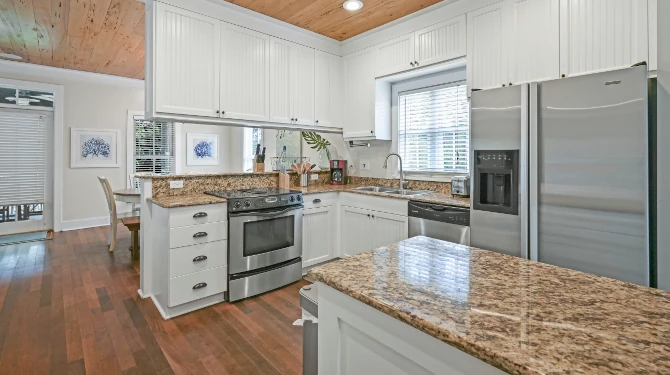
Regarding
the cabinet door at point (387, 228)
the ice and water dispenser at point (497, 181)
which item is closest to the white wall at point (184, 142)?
the cabinet door at point (387, 228)

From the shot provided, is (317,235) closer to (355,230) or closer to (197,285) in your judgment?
(355,230)

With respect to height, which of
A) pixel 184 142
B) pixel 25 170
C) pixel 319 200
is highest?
pixel 184 142

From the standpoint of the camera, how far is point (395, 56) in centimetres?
349

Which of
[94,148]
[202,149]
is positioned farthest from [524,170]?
[94,148]

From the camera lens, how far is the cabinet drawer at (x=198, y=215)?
2521 mm

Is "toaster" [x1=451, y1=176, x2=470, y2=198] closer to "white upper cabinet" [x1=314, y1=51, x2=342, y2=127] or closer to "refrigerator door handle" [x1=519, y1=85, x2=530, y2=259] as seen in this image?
"refrigerator door handle" [x1=519, y1=85, x2=530, y2=259]

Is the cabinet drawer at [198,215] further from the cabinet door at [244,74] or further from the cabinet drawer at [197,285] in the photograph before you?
the cabinet door at [244,74]

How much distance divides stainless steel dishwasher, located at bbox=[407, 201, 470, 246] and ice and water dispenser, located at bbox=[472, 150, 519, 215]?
19cm

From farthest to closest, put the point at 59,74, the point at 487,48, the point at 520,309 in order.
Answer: the point at 59,74, the point at 487,48, the point at 520,309

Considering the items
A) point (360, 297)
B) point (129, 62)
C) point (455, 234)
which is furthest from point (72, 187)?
point (360, 297)

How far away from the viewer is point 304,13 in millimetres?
3271

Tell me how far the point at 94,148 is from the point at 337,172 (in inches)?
181

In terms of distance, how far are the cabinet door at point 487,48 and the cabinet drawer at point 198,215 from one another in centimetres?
238

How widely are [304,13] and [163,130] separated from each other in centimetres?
445
